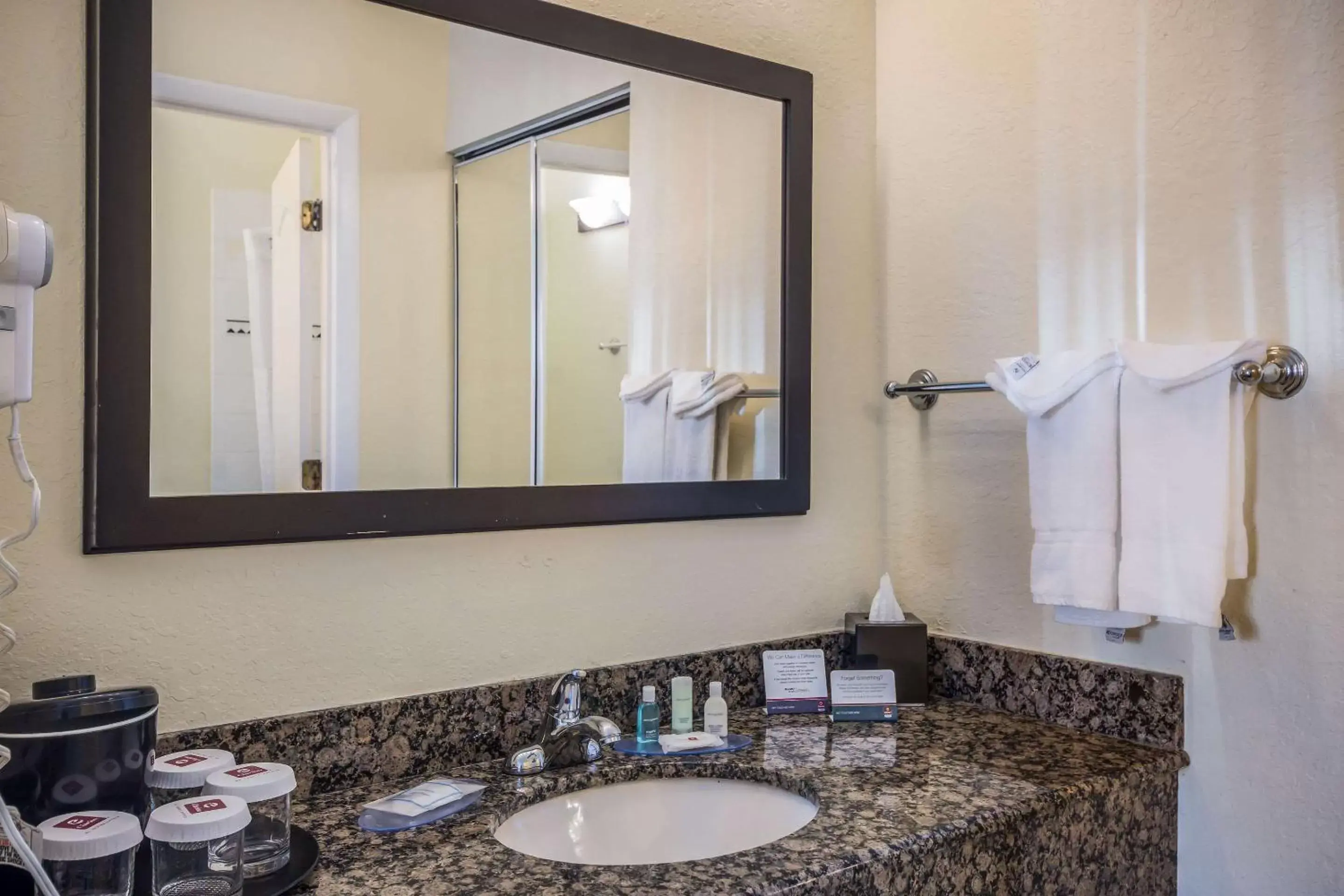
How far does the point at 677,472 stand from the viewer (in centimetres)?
139

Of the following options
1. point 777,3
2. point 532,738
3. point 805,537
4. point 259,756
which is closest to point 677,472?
point 805,537

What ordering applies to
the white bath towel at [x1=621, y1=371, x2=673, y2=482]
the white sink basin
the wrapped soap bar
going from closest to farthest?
1. the wrapped soap bar
2. the white sink basin
3. the white bath towel at [x1=621, y1=371, x2=673, y2=482]

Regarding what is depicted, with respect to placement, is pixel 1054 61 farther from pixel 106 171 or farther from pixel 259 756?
pixel 259 756

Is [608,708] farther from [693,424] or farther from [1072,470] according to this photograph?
[1072,470]

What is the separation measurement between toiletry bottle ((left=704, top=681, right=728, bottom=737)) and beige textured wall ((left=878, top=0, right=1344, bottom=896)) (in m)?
0.45

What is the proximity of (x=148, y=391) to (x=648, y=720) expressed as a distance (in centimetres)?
69

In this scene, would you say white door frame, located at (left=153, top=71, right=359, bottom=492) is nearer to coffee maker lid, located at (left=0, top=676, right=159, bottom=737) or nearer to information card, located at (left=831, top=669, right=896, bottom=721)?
coffee maker lid, located at (left=0, top=676, right=159, bottom=737)

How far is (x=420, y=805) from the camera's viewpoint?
101 centimetres

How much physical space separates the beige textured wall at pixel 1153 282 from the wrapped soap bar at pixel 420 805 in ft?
2.71

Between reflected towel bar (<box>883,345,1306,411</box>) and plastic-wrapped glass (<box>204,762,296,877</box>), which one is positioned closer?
plastic-wrapped glass (<box>204,762,296,877</box>)

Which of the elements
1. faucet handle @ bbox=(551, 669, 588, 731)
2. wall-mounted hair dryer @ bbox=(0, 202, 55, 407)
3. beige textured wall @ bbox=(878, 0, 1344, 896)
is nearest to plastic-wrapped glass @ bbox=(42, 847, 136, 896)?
wall-mounted hair dryer @ bbox=(0, 202, 55, 407)

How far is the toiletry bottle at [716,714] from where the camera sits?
4.24ft

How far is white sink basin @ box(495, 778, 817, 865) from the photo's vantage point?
1.11m

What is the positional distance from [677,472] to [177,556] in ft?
2.11
